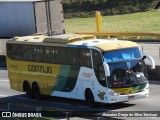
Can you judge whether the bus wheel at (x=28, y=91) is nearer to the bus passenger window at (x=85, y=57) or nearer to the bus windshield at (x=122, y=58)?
the bus passenger window at (x=85, y=57)

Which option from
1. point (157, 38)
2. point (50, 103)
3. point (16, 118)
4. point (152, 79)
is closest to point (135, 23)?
point (157, 38)

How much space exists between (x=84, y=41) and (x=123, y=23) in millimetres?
45390

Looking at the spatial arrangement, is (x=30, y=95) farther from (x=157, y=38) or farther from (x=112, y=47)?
(x=157, y=38)

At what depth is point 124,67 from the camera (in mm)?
21688

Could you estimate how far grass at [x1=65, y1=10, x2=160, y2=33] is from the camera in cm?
6247

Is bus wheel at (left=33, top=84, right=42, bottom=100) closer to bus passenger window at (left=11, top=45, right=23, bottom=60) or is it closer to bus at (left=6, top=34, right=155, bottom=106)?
bus at (left=6, top=34, right=155, bottom=106)

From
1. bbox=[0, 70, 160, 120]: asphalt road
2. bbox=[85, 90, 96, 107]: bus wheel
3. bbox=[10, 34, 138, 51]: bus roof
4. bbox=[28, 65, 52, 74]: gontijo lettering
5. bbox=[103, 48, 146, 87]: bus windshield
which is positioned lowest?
bbox=[0, 70, 160, 120]: asphalt road

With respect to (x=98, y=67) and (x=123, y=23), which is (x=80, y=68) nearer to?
(x=98, y=67)

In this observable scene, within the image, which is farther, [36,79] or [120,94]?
[36,79]

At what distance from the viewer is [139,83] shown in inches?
858

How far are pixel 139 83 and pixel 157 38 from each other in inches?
1126

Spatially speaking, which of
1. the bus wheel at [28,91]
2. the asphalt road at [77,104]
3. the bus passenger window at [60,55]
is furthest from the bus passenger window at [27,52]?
the bus passenger window at [60,55]

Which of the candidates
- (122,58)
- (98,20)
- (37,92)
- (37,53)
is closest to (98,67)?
(122,58)

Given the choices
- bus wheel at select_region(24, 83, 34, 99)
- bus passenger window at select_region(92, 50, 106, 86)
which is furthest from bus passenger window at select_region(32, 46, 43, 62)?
bus passenger window at select_region(92, 50, 106, 86)
